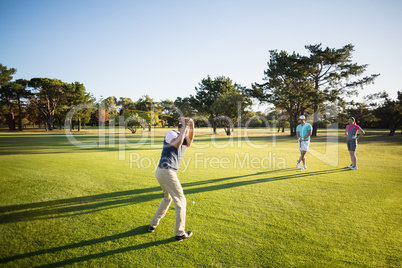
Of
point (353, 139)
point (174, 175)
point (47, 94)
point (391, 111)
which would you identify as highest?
point (47, 94)

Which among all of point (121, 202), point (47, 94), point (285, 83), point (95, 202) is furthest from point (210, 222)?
point (47, 94)

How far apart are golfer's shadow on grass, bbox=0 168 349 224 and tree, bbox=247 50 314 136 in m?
31.9

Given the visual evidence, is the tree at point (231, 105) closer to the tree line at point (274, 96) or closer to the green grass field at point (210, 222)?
the tree line at point (274, 96)

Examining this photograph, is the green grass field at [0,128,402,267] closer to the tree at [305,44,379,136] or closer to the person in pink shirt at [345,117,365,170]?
the person in pink shirt at [345,117,365,170]

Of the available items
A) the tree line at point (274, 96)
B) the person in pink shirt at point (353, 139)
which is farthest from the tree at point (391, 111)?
the person in pink shirt at point (353, 139)

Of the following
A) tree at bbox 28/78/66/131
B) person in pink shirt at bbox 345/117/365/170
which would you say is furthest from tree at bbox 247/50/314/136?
tree at bbox 28/78/66/131

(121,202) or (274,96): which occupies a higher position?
(274,96)

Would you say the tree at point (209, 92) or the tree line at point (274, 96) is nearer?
the tree line at point (274, 96)

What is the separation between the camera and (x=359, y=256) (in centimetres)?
306

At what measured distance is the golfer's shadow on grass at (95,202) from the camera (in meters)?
4.50

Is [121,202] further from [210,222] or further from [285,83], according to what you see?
[285,83]

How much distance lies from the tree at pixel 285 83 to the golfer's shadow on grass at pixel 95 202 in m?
31.9

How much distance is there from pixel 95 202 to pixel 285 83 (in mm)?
42002

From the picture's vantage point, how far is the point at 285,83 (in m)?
39.2
